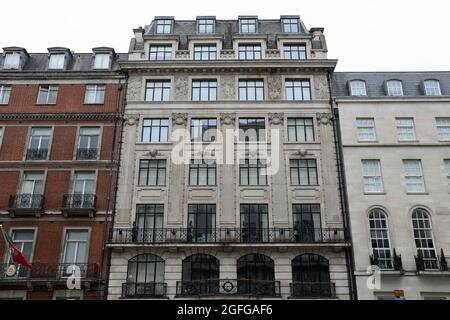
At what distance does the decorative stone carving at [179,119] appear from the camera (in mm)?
28281

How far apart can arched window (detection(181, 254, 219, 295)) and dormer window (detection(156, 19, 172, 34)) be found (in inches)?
697

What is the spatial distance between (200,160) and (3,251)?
512 inches

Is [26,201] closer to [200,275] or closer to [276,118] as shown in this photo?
[200,275]

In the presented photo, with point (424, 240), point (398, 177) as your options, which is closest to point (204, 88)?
point (398, 177)

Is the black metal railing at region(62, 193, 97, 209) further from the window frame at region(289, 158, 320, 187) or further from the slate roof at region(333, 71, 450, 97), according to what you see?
the slate roof at region(333, 71, 450, 97)

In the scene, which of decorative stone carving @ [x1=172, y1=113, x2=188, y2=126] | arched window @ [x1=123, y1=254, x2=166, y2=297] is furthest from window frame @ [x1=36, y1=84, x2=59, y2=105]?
arched window @ [x1=123, y1=254, x2=166, y2=297]

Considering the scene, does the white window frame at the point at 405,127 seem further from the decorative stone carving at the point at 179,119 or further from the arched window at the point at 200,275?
the arched window at the point at 200,275

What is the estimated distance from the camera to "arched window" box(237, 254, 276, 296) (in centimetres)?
2378

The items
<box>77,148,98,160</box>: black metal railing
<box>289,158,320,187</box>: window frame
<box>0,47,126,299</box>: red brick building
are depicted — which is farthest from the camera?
<box>77,148,98,160</box>: black metal railing

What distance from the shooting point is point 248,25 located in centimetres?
3269

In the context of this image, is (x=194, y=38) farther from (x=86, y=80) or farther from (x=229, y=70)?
(x=86, y=80)

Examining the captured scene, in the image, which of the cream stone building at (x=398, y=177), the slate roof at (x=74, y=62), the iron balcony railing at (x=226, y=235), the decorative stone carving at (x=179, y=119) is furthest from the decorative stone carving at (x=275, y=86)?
the slate roof at (x=74, y=62)

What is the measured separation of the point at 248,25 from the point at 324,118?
33.5ft
